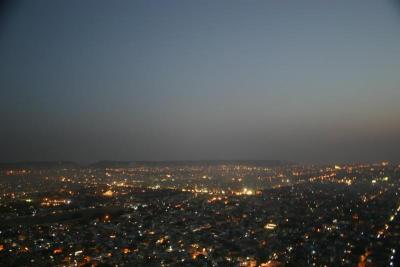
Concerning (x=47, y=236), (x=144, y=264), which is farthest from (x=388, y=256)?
(x=47, y=236)

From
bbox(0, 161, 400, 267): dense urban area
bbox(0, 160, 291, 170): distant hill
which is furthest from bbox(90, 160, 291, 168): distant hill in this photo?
bbox(0, 161, 400, 267): dense urban area

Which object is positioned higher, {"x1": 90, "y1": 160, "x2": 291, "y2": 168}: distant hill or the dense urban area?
{"x1": 90, "y1": 160, "x2": 291, "y2": 168}: distant hill

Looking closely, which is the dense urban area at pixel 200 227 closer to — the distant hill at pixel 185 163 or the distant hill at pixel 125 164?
the distant hill at pixel 125 164

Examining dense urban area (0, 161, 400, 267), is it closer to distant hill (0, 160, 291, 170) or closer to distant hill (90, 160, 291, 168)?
distant hill (0, 160, 291, 170)

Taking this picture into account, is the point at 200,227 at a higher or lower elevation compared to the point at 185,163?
lower

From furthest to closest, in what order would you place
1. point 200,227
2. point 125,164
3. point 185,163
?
Result: point 185,163, point 125,164, point 200,227

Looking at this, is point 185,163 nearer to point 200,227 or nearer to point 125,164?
point 125,164

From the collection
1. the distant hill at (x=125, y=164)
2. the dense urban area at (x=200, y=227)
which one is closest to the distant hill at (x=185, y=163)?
the distant hill at (x=125, y=164)

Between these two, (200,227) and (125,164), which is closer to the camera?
(200,227)

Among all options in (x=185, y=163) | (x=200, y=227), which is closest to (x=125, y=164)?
(x=185, y=163)
